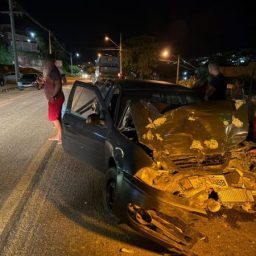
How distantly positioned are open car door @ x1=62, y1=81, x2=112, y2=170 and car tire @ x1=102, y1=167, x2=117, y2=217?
0.48m

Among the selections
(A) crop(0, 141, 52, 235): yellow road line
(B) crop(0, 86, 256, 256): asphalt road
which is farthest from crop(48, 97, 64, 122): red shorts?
(B) crop(0, 86, 256, 256): asphalt road

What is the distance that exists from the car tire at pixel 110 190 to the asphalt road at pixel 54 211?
0.31ft

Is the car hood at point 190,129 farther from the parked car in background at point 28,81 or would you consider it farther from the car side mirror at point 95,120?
the parked car in background at point 28,81

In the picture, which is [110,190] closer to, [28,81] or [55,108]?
[55,108]

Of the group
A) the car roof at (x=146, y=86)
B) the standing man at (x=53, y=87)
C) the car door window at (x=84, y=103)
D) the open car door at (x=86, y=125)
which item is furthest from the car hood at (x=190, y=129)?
the standing man at (x=53, y=87)

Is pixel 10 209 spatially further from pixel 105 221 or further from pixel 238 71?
pixel 238 71

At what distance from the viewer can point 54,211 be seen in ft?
14.0

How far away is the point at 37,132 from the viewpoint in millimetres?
8969

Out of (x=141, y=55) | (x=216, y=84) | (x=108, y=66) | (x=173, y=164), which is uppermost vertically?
(x=216, y=84)

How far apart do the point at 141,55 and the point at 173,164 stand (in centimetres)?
4835

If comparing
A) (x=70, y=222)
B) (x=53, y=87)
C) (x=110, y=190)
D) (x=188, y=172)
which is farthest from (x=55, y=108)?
(x=188, y=172)

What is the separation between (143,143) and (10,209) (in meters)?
1.91

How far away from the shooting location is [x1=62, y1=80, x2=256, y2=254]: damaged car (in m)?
3.46

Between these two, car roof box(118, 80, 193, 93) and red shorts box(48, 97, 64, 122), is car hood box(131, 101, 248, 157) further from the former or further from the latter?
red shorts box(48, 97, 64, 122)
